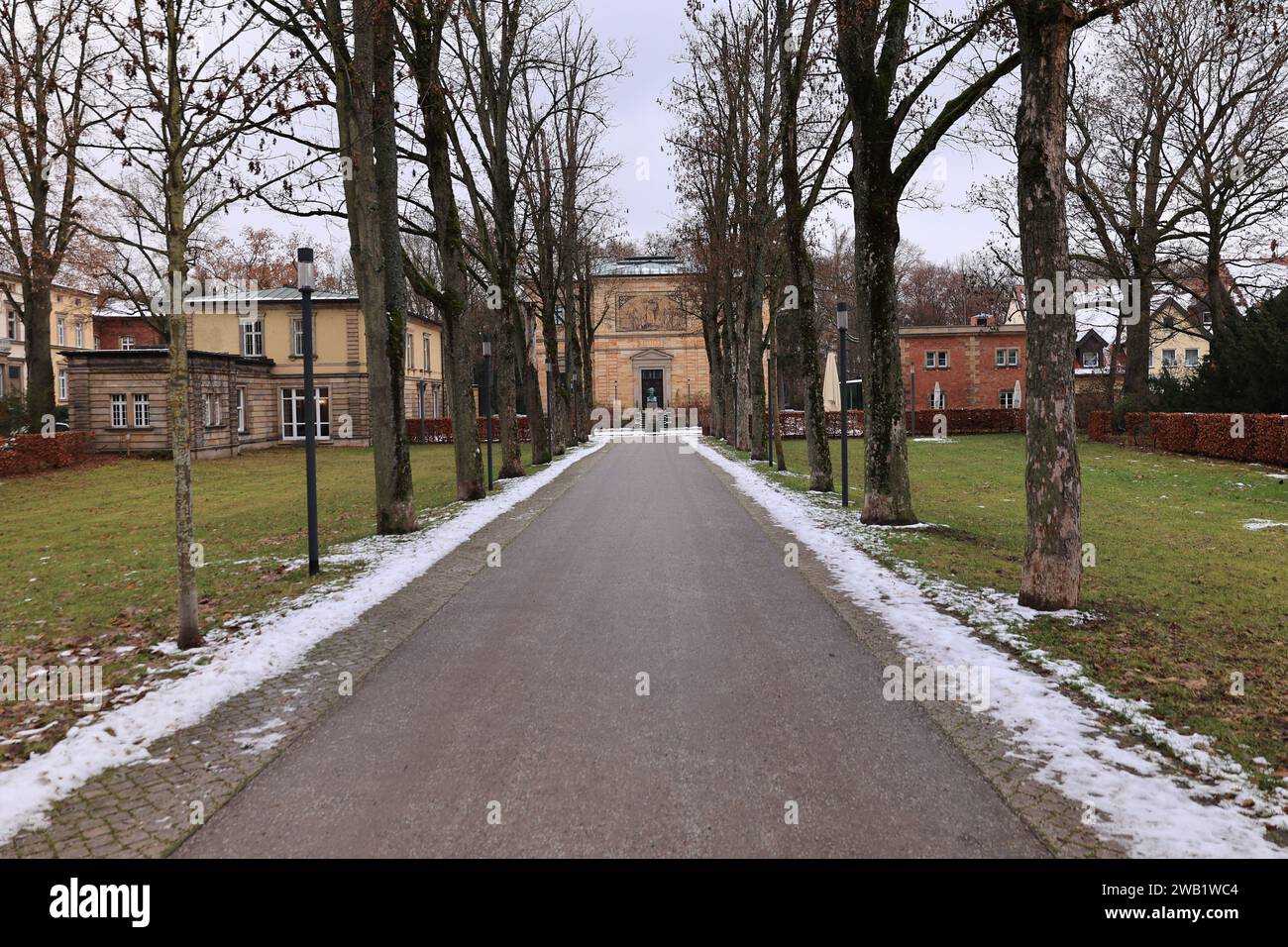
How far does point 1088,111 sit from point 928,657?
2870 cm

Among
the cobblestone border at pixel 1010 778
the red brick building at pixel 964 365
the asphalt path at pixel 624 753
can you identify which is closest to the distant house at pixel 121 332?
the red brick building at pixel 964 365

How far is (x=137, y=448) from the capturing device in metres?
34.8

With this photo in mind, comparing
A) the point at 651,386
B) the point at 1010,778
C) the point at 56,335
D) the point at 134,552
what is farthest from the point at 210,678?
the point at 56,335

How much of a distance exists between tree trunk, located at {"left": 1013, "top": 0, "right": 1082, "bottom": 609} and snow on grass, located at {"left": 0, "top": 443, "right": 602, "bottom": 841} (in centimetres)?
622

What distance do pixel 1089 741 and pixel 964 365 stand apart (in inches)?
2326

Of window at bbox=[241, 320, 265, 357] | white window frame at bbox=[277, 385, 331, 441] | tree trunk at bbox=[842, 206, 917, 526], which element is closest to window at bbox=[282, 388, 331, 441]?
white window frame at bbox=[277, 385, 331, 441]

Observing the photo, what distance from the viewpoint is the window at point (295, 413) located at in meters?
45.5

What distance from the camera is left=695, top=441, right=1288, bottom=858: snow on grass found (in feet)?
12.0

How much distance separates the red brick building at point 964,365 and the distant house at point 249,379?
108 feet

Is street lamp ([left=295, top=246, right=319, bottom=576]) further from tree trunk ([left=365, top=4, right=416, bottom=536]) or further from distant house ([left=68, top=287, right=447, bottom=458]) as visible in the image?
distant house ([left=68, top=287, right=447, bottom=458])

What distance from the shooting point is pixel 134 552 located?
1267 cm
